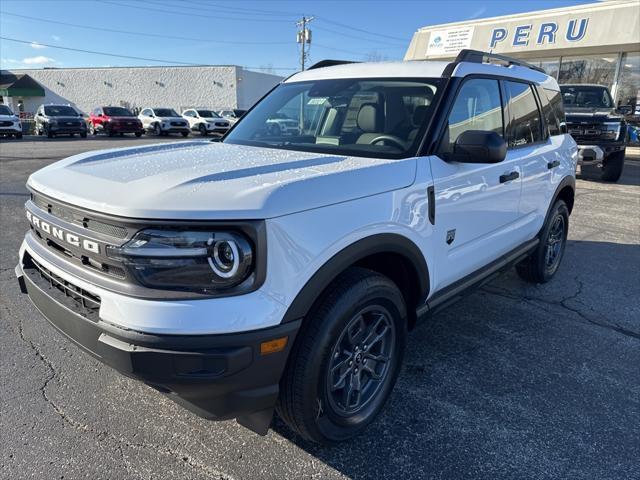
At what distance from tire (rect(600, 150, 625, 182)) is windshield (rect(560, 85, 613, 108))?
1744mm

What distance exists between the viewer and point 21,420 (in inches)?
100

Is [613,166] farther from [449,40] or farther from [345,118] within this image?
[449,40]

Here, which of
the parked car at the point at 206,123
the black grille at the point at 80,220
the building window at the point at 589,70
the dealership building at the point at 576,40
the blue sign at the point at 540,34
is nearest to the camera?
the black grille at the point at 80,220

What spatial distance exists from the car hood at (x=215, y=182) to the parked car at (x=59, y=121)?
26.5m

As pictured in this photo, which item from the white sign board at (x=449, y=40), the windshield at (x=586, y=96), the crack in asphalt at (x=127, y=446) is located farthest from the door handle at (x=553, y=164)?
the white sign board at (x=449, y=40)

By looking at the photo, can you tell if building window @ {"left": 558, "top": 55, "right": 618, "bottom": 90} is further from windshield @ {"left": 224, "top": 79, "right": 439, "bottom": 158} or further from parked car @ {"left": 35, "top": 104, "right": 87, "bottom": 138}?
parked car @ {"left": 35, "top": 104, "right": 87, "bottom": 138}

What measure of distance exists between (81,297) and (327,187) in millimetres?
1161

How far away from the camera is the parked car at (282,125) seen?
3346mm

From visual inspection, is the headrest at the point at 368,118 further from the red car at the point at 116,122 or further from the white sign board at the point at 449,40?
the red car at the point at 116,122

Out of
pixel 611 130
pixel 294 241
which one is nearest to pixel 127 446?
pixel 294 241

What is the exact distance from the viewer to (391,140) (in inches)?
112

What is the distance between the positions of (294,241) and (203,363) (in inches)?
22.5

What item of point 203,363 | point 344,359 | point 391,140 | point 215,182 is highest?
point 391,140

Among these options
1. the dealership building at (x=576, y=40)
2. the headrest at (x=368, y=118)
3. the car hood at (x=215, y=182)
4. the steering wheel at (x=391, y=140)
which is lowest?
the car hood at (x=215, y=182)
